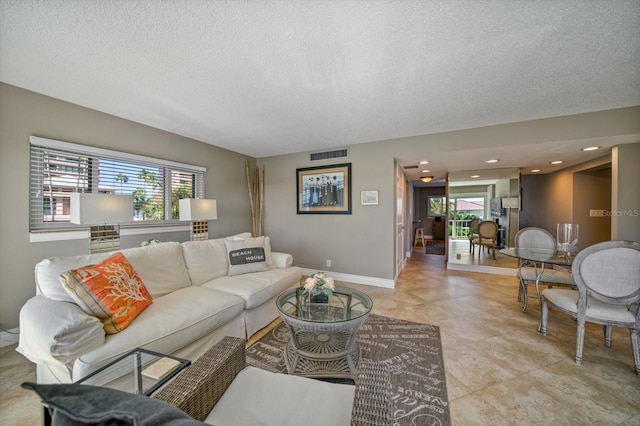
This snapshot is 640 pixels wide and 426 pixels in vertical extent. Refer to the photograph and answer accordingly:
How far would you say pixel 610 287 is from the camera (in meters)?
1.83

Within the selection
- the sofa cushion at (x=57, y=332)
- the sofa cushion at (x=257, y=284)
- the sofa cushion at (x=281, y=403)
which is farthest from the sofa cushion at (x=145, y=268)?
the sofa cushion at (x=281, y=403)

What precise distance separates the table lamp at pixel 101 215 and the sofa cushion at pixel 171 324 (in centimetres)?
92

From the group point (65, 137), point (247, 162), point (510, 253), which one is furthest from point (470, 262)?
point (65, 137)

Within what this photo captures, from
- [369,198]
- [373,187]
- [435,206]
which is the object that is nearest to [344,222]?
[369,198]

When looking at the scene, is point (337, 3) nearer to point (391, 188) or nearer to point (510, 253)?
point (391, 188)

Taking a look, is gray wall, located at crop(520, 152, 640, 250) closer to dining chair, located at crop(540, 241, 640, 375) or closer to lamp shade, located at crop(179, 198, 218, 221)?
dining chair, located at crop(540, 241, 640, 375)

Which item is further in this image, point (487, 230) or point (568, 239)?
point (487, 230)

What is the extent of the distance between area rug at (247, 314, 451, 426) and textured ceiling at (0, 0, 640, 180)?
244 centimetres

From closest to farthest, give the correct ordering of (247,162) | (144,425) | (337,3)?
(144,425), (337,3), (247,162)

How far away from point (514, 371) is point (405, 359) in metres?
0.81

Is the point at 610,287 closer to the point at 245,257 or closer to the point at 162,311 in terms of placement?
the point at 245,257

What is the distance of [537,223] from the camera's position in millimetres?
5477

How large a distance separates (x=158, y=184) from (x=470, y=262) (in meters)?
5.92

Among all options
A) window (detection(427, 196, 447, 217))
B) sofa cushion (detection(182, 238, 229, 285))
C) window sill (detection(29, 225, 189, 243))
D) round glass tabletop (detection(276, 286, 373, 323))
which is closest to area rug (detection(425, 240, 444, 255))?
window (detection(427, 196, 447, 217))
